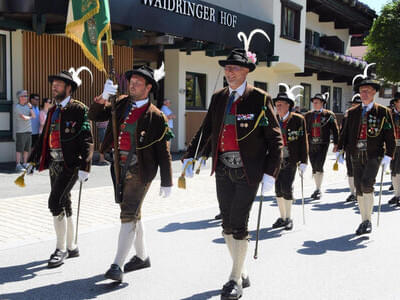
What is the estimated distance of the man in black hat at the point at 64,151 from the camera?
5.29m

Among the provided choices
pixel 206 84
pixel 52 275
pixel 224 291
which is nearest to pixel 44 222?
pixel 52 275

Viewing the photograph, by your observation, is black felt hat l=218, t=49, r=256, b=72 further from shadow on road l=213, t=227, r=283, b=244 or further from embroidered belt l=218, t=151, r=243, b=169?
shadow on road l=213, t=227, r=283, b=244

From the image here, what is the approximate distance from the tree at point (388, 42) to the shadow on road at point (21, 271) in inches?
797

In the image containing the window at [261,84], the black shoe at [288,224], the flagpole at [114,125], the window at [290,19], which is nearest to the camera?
the flagpole at [114,125]

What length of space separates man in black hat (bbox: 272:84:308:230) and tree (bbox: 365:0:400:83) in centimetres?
1652

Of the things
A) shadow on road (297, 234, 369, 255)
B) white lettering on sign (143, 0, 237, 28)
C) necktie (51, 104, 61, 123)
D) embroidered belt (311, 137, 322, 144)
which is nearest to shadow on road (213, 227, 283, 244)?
shadow on road (297, 234, 369, 255)

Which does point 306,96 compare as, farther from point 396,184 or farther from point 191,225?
point 191,225

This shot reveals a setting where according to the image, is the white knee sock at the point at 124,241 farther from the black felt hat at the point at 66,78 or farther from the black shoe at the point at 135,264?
the black felt hat at the point at 66,78

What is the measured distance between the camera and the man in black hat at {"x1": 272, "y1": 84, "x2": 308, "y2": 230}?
7.34 m

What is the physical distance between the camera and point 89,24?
4848mm

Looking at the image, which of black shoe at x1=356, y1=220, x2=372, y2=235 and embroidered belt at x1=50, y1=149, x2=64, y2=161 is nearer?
embroidered belt at x1=50, y1=149, x2=64, y2=161

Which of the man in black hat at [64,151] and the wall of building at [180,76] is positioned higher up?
the wall of building at [180,76]

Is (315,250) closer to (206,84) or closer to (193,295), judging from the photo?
(193,295)

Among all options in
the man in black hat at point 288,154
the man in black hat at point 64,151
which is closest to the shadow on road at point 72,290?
the man in black hat at point 64,151
